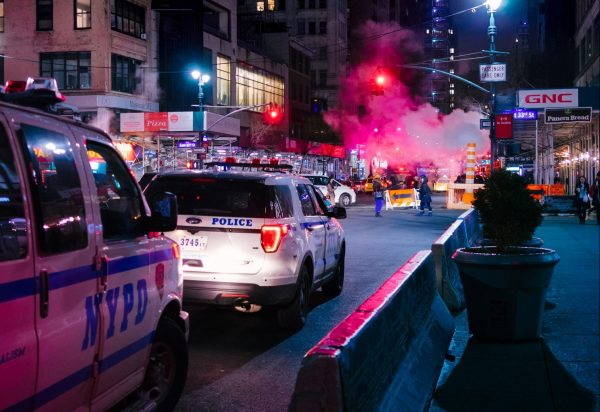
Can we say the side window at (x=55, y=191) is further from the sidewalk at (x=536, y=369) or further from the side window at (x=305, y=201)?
the side window at (x=305, y=201)

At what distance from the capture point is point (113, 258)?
4363mm

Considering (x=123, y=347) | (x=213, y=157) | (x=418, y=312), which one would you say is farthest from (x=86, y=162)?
(x=213, y=157)

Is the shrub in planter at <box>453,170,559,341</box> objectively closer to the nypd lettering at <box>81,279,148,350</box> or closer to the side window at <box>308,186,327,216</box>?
the side window at <box>308,186,327,216</box>

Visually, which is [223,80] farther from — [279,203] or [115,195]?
[115,195]

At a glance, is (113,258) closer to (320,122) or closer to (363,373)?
(363,373)

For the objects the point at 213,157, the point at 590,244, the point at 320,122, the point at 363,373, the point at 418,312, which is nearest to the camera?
the point at 363,373

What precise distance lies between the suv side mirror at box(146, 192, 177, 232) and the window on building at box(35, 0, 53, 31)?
4459 centimetres

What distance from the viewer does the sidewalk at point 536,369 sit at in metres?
5.74

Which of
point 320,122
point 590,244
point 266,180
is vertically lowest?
point 590,244

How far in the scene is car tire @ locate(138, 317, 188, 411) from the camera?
209 inches

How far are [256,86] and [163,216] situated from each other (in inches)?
2610

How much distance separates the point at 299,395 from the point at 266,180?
5397mm

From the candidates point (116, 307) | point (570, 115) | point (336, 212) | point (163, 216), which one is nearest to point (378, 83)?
point (570, 115)

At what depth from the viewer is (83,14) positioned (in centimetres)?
4575
